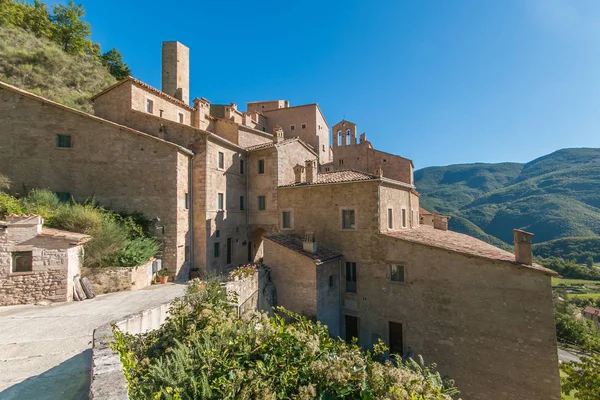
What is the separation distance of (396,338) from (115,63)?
160ft

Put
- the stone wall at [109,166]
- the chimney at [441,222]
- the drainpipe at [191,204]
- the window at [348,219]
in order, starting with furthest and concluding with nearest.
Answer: the chimney at [441,222]
the drainpipe at [191,204]
the window at [348,219]
the stone wall at [109,166]

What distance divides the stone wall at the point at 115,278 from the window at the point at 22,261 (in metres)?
1.91

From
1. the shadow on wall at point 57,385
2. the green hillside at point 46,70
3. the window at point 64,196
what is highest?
the green hillside at point 46,70

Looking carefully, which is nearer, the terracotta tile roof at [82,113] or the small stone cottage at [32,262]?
the small stone cottage at [32,262]

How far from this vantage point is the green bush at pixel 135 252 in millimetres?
13281

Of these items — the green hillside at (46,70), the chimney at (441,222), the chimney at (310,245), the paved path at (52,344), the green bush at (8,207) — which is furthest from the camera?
the chimney at (441,222)

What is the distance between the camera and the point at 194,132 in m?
17.4

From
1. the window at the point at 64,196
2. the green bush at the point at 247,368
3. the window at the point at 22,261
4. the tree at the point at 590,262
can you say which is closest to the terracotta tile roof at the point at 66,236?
the window at the point at 22,261

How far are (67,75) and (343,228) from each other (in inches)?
1330

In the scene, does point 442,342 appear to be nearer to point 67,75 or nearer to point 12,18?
point 67,75

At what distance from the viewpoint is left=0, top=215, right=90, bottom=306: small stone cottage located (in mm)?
10211

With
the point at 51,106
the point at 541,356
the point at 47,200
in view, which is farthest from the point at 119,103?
the point at 541,356

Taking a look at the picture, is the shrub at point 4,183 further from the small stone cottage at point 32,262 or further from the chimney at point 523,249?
the chimney at point 523,249

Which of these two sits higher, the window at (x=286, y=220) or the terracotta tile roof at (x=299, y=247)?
the window at (x=286, y=220)
